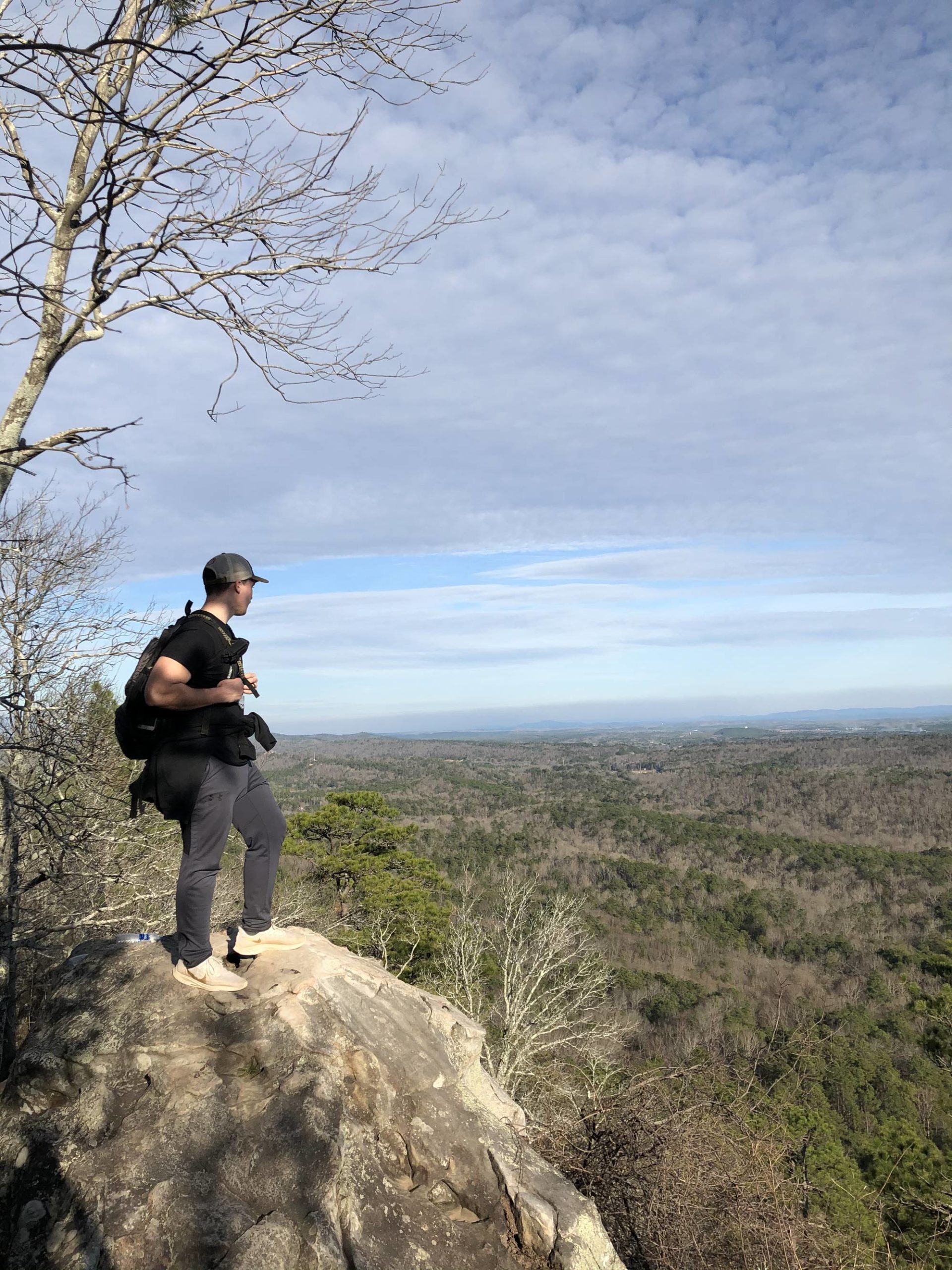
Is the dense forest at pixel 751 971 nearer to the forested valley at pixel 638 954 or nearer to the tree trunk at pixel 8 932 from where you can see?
the forested valley at pixel 638 954

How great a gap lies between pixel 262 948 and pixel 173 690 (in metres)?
1.71

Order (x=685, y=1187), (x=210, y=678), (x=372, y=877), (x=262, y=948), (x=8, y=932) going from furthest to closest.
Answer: (x=372, y=877), (x=8, y=932), (x=685, y=1187), (x=262, y=948), (x=210, y=678)

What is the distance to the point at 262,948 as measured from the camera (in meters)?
4.08

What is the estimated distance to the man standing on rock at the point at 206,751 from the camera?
10.8ft

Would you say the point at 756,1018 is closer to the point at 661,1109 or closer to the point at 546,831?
the point at 661,1109

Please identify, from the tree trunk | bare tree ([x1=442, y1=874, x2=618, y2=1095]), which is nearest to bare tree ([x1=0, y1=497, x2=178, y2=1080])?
the tree trunk

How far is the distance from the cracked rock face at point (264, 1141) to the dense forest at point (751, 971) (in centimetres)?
160

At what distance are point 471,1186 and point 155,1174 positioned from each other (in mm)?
1347

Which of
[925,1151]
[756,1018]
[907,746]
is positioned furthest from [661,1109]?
[907,746]

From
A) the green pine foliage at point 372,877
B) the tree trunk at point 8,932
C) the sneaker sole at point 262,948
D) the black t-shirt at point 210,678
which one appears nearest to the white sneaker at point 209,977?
the sneaker sole at point 262,948

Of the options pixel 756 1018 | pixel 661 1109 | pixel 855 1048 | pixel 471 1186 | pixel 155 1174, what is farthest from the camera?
pixel 756 1018

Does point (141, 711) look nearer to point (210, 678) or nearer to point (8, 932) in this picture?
point (210, 678)

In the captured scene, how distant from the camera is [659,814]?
81.8 meters

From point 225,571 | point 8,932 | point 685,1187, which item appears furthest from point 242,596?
point 8,932
